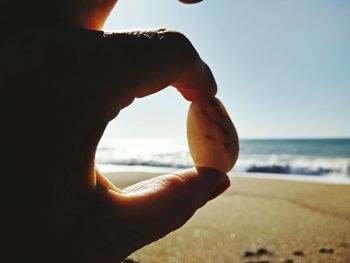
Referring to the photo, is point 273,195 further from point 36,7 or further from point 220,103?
point 36,7

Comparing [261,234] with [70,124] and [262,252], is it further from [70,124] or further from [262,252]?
[70,124]

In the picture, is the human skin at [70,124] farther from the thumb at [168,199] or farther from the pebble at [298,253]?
the pebble at [298,253]

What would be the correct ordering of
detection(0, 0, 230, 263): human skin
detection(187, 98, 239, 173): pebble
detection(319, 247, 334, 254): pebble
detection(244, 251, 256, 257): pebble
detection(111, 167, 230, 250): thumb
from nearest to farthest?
detection(0, 0, 230, 263): human skin
detection(111, 167, 230, 250): thumb
detection(187, 98, 239, 173): pebble
detection(244, 251, 256, 257): pebble
detection(319, 247, 334, 254): pebble

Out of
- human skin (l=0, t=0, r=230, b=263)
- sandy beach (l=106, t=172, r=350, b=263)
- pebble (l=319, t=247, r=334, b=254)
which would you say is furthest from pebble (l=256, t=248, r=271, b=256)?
human skin (l=0, t=0, r=230, b=263)

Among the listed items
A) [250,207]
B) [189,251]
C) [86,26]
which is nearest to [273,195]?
[250,207]

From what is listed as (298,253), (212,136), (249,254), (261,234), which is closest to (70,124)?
(212,136)

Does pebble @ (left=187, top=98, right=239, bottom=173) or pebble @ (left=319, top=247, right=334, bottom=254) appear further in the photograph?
pebble @ (left=319, top=247, right=334, bottom=254)

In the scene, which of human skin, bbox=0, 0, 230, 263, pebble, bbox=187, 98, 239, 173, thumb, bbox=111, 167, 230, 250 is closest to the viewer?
human skin, bbox=0, 0, 230, 263

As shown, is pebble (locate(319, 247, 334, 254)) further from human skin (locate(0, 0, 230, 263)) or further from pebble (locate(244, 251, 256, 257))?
human skin (locate(0, 0, 230, 263))
